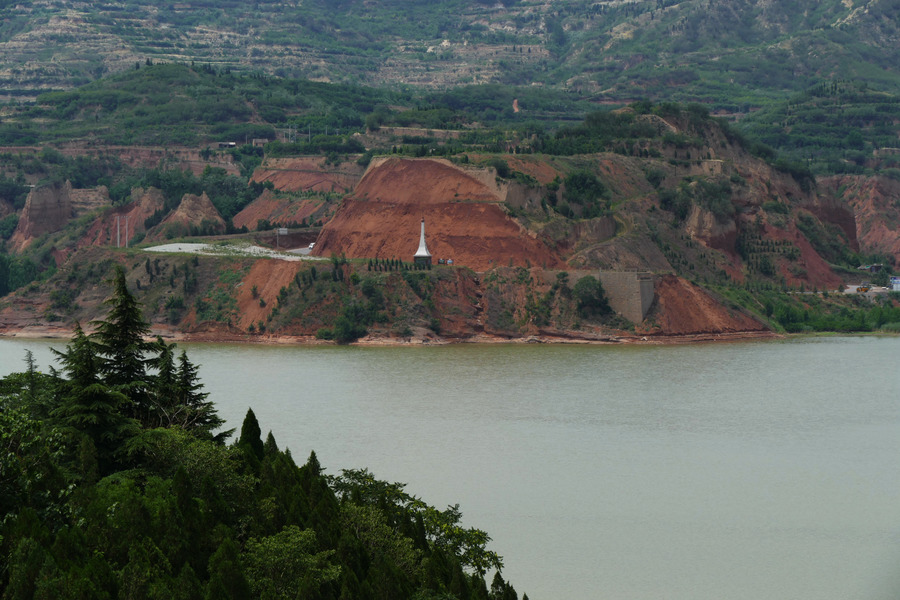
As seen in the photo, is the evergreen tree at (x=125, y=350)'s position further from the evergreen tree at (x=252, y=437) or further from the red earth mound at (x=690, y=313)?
the red earth mound at (x=690, y=313)

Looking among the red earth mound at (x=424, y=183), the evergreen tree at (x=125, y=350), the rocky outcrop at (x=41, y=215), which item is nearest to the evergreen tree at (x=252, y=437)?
the evergreen tree at (x=125, y=350)

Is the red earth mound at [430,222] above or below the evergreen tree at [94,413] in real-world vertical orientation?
below

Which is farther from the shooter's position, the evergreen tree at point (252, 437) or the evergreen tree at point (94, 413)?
the evergreen tree at point (252, 437)

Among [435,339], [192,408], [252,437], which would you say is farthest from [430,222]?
[252,437]

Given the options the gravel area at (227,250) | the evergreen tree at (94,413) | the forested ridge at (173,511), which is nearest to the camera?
the forested ridge at (173,511)

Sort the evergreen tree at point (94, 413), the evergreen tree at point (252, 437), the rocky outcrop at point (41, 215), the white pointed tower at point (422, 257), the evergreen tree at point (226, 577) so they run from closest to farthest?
the evergreen tree at point (226, 577) → the evergreen tree at point (94, 413) → the evergreen tree at point (252, 437) → the white pointed tower at point (422, 257) → the rocky outcrop at point (41, 215)

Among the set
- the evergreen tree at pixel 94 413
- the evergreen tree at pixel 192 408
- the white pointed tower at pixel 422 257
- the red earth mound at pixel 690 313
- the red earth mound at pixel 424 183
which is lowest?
the red earth mound at pixel 690 313

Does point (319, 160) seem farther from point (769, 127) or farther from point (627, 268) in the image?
point (769, 127)

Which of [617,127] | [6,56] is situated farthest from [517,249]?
[6,56]
